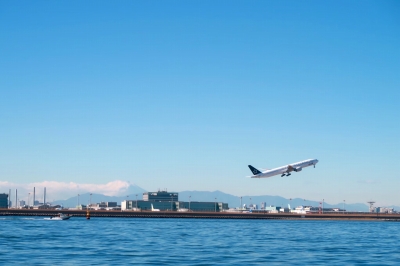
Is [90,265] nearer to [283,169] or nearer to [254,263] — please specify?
[254,263]

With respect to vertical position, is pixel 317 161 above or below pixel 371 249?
above

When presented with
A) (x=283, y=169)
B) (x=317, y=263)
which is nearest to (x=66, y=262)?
(x=317, y=263)

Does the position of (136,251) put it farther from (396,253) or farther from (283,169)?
(283,169)

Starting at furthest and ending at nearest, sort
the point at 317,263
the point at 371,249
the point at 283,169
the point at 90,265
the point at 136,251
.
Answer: the point at 283,169
the point at 371,249
the point at 136,251
the point at 317,263
the point at 90,265

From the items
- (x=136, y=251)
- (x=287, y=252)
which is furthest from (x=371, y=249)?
(x=136, y=251)

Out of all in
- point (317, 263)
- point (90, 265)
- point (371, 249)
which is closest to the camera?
point (90, 265)

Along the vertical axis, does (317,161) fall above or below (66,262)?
above

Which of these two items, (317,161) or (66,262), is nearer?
(66,262)

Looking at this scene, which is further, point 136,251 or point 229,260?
point 136,251

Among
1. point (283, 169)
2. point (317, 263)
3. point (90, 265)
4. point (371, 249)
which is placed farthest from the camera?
point (283, 169)

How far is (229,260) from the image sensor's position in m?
57.5

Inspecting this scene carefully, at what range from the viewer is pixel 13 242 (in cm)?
7662

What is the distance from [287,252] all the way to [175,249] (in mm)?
13398

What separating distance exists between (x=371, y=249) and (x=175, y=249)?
2612 centimetres
